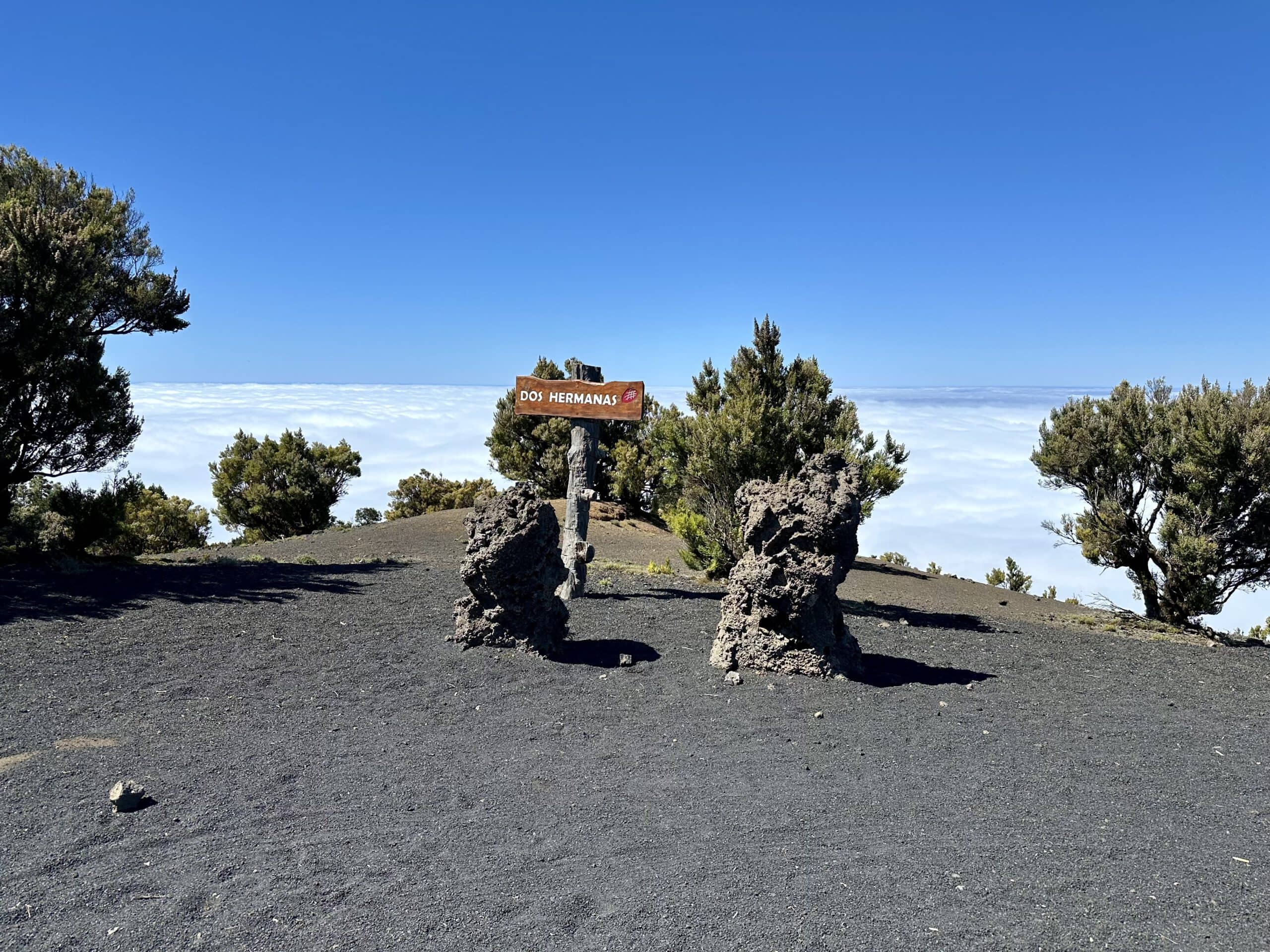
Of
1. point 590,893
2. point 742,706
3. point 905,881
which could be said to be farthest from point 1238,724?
point 590,893

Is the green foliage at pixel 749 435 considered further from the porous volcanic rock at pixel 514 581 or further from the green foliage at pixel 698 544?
the porous volcanic rock at pixel 514 581

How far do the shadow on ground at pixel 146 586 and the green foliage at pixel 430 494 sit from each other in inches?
501

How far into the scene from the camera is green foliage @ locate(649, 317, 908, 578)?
42.7ft

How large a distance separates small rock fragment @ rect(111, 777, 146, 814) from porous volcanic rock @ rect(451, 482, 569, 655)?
3824mm

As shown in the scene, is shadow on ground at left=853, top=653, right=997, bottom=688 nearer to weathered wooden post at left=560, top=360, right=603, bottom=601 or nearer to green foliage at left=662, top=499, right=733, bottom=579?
weathered wooden post at left=560, top=360, right=603, bottom=601

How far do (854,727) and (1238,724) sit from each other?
12.0 feet

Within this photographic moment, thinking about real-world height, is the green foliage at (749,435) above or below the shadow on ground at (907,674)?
above

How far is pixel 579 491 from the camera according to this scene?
12180 mm

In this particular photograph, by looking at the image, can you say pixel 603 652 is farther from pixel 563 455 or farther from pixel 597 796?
pixel 563 455

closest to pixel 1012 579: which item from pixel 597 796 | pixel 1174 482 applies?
pixel 1174 482

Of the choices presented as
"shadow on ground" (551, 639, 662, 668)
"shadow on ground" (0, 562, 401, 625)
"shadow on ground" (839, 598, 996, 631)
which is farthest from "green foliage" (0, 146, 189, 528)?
"shadow on ground" (839, 598, 996, 631)

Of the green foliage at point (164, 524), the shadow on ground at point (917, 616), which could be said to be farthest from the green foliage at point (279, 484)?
the shadow on ground at point (917, 616)

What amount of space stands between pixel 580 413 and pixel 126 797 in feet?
25.7

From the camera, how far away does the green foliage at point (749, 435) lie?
42.7 feet
